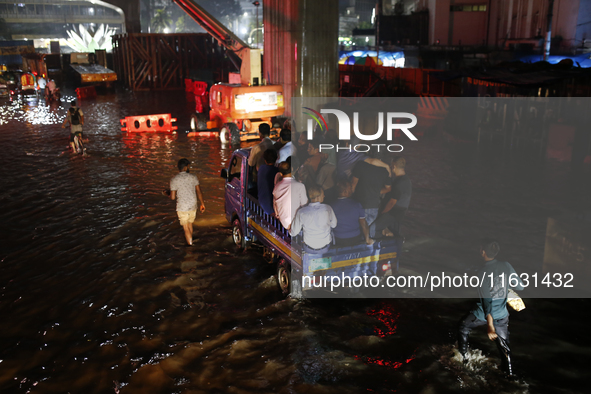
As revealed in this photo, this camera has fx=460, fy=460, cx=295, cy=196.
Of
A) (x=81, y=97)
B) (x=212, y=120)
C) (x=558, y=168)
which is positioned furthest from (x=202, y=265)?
(x=81, y=97)

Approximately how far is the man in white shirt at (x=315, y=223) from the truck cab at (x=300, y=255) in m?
0.12

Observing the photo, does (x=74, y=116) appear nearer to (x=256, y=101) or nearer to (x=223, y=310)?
(x=256, y=101)

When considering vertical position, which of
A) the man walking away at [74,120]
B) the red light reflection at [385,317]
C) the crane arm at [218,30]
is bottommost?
the red light reflection at [385,317]

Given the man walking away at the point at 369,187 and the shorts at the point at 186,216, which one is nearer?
the man walking away at the point at 369,187

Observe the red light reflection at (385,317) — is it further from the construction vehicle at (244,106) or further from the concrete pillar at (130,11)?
the concrete pillar at (130,11)


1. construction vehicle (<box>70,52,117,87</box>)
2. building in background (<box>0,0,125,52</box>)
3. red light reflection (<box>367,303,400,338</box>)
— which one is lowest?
red light reflection (<box>367,303,400,338</box>)

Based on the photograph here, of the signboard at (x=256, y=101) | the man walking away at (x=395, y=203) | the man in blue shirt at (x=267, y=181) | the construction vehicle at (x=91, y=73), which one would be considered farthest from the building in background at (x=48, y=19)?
the man walking away at (x=395, y=203)

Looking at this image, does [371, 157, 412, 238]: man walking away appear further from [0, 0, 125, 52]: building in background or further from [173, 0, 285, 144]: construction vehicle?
[0, 0, 125, 52]: building in background

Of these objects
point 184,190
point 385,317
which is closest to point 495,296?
point 385,317

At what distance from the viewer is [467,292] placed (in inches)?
269

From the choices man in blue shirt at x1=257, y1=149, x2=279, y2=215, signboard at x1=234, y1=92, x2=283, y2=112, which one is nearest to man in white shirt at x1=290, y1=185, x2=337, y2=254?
man in blue shirt at x1=257, y1=149, x2=279, y2=215

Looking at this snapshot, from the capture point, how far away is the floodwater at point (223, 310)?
5000 mm

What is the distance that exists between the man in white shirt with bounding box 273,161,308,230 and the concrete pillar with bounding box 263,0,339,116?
47.3 feet

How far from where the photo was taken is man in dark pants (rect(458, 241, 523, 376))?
4648 millimetres
